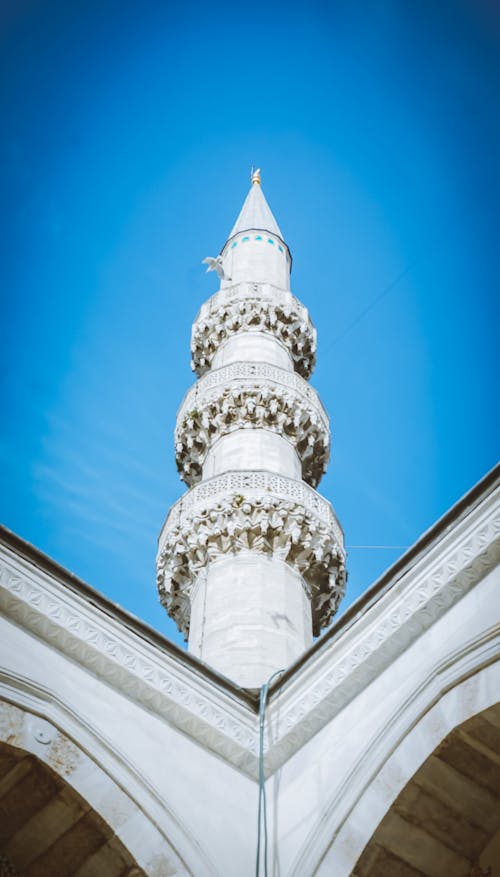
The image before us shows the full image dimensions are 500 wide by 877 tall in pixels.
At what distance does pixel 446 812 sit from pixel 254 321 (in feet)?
36.3

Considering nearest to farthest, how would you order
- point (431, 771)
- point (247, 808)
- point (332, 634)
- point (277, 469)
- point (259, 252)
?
1. point (431, 771)
2. point (247, 808)
3. point (332, 634)
4. point (277, 469)
5. point (259, 252)

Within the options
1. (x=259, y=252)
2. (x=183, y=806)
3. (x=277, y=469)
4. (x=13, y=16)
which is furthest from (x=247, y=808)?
(x=259, y=252)

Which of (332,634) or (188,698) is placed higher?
(332,634)

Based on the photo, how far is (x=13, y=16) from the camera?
12.8 meters

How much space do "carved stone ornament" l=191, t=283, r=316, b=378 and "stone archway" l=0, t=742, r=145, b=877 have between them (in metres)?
10.9

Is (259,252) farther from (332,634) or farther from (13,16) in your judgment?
(332,634)

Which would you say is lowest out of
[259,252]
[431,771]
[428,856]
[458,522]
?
[428,856]

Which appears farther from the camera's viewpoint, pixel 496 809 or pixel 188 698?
pixel 188 698

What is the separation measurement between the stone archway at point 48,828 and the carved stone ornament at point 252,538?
632cm

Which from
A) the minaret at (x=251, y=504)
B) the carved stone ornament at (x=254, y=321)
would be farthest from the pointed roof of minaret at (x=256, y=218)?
the minaret at (x=251, y=504)

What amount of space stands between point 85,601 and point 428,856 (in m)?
2.40

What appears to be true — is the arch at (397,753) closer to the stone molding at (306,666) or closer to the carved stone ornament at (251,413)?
the stone molding at (306,666)

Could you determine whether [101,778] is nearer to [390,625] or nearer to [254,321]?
[390,625]

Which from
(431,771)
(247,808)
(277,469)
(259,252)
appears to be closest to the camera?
(431,771)
